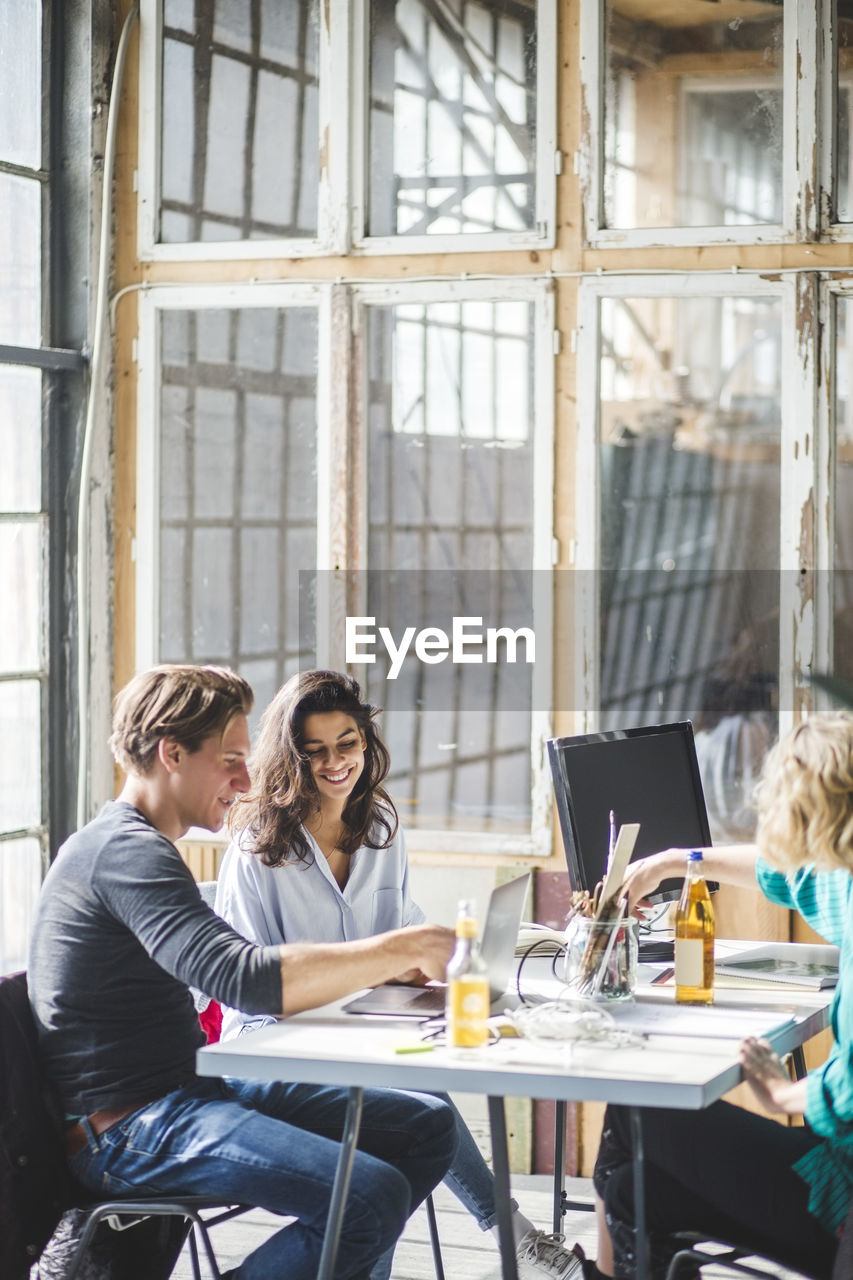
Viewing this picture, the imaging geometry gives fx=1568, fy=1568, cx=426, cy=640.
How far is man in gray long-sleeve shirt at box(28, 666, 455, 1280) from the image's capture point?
2475 millimetres

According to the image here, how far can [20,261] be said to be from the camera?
14.7ft

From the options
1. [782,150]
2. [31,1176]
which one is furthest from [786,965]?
[782,150]

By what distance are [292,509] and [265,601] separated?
28 centimetres

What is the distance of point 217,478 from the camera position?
4629mm

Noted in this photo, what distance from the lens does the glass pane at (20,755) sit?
14.5 feet

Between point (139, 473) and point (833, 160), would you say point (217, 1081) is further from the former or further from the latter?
point (833, 160)

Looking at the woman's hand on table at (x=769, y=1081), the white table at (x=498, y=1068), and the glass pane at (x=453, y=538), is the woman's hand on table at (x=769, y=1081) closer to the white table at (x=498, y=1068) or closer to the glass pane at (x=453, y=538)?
the white table at (x=498, y=1068)

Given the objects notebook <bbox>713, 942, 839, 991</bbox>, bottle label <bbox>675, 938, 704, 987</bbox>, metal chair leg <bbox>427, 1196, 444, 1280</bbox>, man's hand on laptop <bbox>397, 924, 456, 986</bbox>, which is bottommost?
metal chair leg <bbox>427, 1196, 444, 1280</bbox>

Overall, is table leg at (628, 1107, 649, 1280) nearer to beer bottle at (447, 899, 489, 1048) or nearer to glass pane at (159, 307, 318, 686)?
beer bottle at (447, 899, 489, 1048)

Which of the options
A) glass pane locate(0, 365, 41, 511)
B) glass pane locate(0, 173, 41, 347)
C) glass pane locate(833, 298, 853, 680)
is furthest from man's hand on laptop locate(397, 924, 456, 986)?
glass pane locate(0, 173, 41, 347)

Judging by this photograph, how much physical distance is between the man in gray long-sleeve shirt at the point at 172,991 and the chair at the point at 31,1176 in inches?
1.2

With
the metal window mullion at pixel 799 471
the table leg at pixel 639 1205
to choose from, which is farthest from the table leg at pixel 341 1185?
the metal window mullion at pixel 799 471

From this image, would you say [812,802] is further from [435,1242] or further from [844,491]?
[844,491]

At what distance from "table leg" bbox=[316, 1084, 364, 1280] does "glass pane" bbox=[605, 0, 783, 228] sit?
274 centimetres
